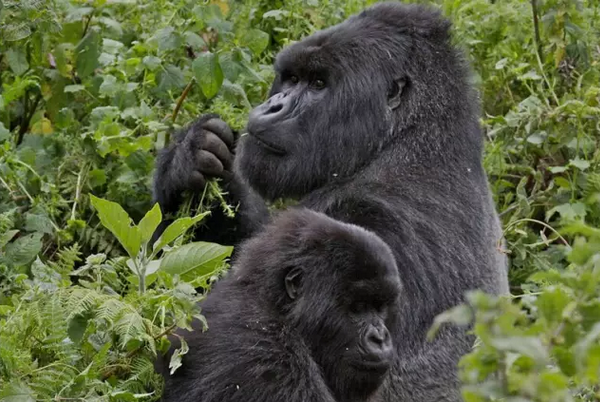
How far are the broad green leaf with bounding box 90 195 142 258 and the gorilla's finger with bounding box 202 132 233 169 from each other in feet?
4.01

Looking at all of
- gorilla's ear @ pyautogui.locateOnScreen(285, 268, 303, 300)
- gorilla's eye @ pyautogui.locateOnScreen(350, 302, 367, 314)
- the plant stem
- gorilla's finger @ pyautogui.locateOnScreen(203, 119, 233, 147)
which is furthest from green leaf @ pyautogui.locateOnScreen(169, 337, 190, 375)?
the plant stem

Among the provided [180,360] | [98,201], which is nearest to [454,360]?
[180,360]

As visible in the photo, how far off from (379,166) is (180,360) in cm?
120

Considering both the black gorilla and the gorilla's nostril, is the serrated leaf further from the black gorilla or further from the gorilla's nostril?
→ the gorilla's nostril

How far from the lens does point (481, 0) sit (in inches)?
214

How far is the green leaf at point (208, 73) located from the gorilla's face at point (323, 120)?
2.23 feet

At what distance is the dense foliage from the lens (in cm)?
325

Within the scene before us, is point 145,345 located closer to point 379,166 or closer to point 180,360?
point 180,360

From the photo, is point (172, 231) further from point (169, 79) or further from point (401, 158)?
point (169, 79)

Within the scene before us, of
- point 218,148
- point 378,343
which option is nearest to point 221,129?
point 218,148

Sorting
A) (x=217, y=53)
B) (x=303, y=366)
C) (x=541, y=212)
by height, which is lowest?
(x=541, y=212)

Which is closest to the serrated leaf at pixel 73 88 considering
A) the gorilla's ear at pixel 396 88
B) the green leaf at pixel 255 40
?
the green leaf at pixel 255 40

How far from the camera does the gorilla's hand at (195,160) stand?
4.49m

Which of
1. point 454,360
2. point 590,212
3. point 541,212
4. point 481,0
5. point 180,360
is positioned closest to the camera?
point 180,360
